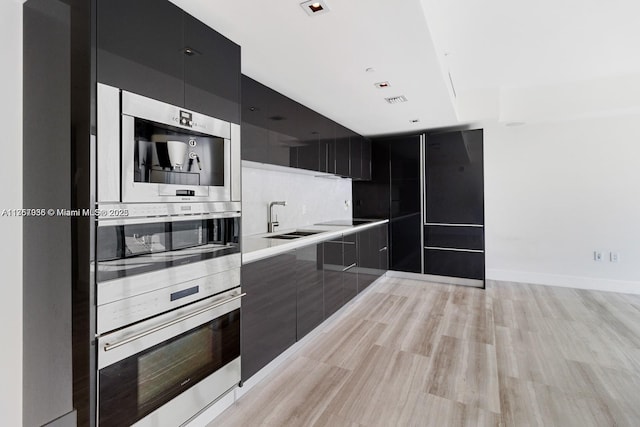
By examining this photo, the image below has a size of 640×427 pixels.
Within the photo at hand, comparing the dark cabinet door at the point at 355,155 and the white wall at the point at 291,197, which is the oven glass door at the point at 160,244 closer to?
the white wall at the point at 291,197

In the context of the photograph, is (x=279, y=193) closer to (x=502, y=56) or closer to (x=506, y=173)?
(x=502, y=56)

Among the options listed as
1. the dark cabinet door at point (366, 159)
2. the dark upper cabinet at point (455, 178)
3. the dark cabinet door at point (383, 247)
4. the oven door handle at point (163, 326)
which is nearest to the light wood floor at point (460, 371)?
the oven door handle at point (163, 326)

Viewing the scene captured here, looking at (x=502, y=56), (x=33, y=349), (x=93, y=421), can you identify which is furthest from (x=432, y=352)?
(x=502, y=56)

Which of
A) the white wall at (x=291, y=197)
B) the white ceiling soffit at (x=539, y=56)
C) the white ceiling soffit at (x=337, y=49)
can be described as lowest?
the white wall at (x=291, y=197)

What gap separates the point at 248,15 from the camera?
1.53 meters

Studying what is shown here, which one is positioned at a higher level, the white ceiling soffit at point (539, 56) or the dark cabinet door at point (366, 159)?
the white ceiling soffit at point (539, 56)

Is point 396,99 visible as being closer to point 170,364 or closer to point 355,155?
point 355,155

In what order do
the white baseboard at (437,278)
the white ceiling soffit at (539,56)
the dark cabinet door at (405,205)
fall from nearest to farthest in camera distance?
the white ceiling soffit at (539,56) < the white baseboard at (437,278) < the dark cabinet door at (405,205)

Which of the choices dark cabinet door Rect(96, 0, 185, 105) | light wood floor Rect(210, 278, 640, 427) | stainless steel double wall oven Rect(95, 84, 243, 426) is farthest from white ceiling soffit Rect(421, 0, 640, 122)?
light wood floor Rect(210, 278, 640, 427)

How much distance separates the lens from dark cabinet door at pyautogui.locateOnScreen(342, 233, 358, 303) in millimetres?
3109

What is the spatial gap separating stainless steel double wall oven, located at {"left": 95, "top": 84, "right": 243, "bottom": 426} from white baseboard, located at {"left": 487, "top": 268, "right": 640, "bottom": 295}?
4312mm

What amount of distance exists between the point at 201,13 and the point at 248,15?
23cm

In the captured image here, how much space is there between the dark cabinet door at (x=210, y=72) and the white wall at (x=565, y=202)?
3.95m

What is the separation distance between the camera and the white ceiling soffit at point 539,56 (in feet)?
7.35
